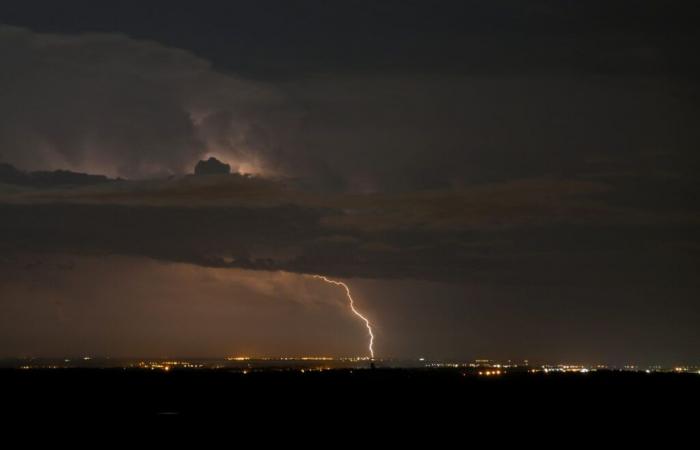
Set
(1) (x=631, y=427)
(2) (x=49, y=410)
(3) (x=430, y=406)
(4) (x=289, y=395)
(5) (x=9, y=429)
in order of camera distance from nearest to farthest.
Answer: (5) (x=9, y=429)
(1) (x=631, y=427)
(2) (x=49, y=410)
(3) (x=430, y=406)
(4) (x=289, y=395)

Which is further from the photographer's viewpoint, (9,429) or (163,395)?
(163,395)

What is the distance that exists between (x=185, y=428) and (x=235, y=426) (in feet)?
10.0

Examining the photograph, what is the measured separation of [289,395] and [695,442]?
52518 mm

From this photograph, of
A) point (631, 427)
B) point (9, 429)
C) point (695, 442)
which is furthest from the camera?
point (631, 427)

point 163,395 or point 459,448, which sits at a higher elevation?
point 163,395

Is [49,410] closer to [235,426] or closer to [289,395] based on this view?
[235,426]

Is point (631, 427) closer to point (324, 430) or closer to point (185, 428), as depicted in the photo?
point (324, 430)

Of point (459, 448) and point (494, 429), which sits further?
point (494, 429)

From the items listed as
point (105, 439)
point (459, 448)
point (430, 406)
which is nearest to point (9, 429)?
point (105, 439)

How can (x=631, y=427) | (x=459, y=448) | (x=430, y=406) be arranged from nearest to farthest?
(x=459, y=448), (x=631, y=427), (x=430, y=406)

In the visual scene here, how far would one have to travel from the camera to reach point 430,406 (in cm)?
7850

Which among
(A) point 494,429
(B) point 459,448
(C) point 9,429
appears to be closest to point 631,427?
(A) point 494,429

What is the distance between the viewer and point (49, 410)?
234 ft

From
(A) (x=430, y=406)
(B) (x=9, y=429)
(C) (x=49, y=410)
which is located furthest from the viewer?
(A) (x=430, y=406)
